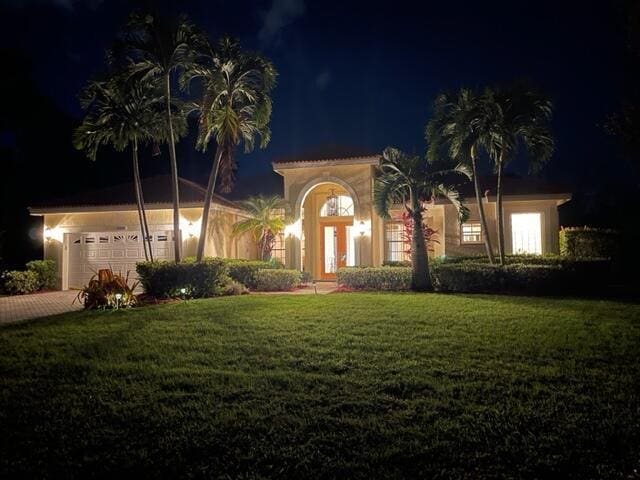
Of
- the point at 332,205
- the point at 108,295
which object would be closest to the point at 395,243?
the point at 332,205

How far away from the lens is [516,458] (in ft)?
12.8

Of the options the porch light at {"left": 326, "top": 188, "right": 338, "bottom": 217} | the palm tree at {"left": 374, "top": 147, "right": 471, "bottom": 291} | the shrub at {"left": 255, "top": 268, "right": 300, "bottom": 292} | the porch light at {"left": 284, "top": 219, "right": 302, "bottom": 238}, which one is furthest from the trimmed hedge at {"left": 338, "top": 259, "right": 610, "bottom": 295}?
the porch light at {"left": 326, "top": 188, "right": 338, "bottom": 217}

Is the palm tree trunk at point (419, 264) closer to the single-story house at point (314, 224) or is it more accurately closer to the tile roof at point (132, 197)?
the single-story house at point (314, 224)

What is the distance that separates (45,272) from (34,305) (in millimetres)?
5178

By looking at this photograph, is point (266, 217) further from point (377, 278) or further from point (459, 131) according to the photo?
point (459, 131)

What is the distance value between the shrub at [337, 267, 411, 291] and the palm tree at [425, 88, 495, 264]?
9.01ft

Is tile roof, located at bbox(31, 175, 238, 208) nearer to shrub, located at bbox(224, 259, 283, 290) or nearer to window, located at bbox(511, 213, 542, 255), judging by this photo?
shrub, located at bbox(224, 259, 283, 290)

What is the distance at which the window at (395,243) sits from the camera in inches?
739

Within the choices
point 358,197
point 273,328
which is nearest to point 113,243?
point 358,197

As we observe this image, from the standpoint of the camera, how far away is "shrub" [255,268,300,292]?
1528cm

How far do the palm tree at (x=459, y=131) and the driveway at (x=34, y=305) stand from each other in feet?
38.3

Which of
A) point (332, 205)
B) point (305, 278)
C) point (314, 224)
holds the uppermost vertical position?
point (332, 205)

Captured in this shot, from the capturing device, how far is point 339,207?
19.7 meters

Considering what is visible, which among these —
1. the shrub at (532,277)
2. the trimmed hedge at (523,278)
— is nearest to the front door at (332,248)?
the trimmed hedge at (523,278)
